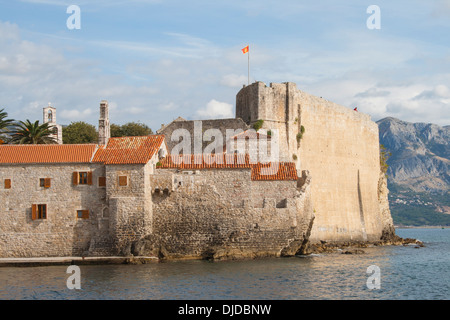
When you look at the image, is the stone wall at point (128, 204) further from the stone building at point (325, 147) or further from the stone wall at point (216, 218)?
the stone building at point (325, 147)

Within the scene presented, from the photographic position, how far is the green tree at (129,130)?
58969mm

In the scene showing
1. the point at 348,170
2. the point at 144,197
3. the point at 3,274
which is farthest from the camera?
the point at 348,170

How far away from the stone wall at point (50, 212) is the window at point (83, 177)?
0.19m

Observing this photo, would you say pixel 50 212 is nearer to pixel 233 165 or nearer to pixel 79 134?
→ pixel 233 165

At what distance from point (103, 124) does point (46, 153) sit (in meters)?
3.89

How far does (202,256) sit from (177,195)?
12.7 ft

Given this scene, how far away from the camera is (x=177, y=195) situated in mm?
37188

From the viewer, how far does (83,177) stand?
37031 millimetres

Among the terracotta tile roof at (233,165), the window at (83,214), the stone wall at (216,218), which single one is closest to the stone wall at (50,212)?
the window at (83,214)

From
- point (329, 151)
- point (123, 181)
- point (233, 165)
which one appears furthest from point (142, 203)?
point (329, 151)

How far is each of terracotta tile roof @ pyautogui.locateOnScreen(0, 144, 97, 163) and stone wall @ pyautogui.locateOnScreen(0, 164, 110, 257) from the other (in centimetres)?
36
